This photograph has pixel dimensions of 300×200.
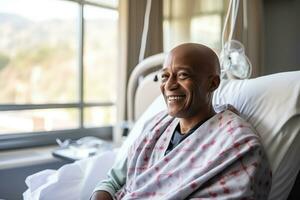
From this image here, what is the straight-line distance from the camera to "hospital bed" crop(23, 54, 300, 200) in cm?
110

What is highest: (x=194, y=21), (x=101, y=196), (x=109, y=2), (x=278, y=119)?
(x=109, y=2)

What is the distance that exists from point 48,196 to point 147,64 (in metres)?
1.00

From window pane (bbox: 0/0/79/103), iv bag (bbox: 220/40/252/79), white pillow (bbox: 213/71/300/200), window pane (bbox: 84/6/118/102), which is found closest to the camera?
white pillow (bbox: 213/71/300/200)

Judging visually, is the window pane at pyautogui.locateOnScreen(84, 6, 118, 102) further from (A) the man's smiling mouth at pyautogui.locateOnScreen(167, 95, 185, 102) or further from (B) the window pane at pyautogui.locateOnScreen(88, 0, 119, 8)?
(A) the man's smiling mouth at pyautogui.locateOnScreen(167, 95, 185, 102)

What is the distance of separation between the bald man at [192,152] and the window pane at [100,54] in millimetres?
1455

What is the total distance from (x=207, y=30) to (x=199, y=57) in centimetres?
144

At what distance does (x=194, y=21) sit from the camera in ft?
8.57

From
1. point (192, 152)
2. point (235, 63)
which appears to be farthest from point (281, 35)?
point (192, 152)

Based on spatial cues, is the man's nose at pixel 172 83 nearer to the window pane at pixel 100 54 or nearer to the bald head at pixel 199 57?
the bald head at pixel 199 57

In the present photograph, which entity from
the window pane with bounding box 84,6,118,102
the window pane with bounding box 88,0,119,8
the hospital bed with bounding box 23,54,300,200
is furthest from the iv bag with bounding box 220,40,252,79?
the window pane with bounding box 88,0,119,8

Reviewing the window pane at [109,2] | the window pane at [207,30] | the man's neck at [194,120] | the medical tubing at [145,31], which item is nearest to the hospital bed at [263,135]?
the man's neck at [194,120]

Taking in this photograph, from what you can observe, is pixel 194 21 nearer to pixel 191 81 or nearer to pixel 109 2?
pixel 109 2

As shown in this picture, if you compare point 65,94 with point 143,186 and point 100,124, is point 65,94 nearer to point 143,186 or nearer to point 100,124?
point 100,124

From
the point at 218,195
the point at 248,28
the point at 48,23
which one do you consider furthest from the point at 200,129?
the point at 48,23
